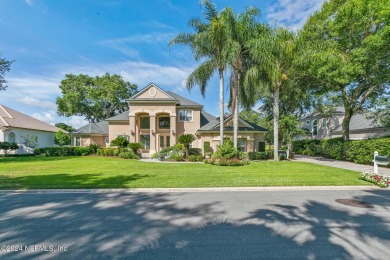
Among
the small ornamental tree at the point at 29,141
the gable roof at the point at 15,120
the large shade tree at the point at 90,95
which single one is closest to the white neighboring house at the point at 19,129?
the gable roof at the point at 15,120

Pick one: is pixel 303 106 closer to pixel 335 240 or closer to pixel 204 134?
pixel 204 134

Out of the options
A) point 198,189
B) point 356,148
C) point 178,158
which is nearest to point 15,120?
point 178,158

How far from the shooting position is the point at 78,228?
15.3 ft

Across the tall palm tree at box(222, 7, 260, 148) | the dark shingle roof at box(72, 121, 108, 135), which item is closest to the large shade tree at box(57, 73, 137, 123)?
the dark shingle roof at box(72, 121, 108, 135)

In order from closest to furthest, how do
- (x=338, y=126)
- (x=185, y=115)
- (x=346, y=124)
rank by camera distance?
(x=346, y=124)
(x=185, y=115)
(x=338, y=126)

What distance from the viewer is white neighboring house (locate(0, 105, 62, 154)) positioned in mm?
27678

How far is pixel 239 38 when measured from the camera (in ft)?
56.7

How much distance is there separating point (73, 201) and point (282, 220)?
6.49 metres

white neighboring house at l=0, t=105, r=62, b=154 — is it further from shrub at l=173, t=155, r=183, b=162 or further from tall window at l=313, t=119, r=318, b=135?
tall window at l=313, t=119, r=318, b=135

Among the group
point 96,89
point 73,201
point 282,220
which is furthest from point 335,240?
point 96,89

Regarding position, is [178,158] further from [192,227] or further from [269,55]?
[192,227]

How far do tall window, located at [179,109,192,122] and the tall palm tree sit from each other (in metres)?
9.66

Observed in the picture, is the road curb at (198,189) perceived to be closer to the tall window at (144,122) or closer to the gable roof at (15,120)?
the tall window at (144,122)

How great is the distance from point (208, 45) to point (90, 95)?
1303 inches
